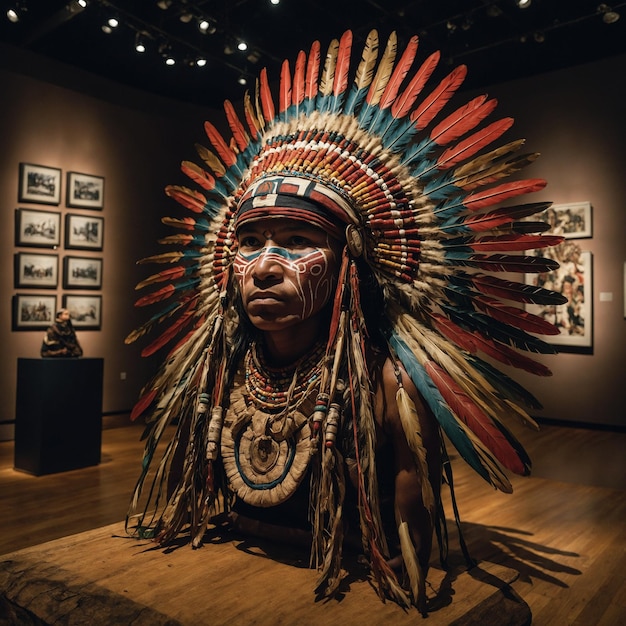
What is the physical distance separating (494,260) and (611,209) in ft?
17.8

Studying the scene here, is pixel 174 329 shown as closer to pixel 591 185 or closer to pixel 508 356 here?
pixel 508 356

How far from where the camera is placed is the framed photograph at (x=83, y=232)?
671 centimetres

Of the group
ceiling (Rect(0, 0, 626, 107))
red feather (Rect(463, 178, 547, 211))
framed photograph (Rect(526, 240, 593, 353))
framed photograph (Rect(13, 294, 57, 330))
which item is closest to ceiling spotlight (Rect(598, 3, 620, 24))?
ceiling (Rect(0, 0, 626, 107))

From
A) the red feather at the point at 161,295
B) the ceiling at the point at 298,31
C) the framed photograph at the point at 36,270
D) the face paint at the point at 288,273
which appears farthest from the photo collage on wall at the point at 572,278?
the face paint at the point at 288,273

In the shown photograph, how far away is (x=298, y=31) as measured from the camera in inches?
241

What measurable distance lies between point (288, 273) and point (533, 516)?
8.22ft

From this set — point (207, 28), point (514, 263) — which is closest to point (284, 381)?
point (514, 263)

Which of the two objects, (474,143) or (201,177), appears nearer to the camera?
(474,143)

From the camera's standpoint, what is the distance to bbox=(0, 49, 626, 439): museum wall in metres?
6.25

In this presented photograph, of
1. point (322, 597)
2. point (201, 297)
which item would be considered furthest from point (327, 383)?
point (201, 297)

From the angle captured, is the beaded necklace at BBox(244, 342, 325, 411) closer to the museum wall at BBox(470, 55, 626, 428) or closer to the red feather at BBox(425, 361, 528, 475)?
the red feather at BBox(425, 361, 528, 475)

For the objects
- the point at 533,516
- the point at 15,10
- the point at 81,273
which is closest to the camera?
the point at 533,516

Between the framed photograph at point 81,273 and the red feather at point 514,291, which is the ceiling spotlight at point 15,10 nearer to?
the framed photograph at point 81,273

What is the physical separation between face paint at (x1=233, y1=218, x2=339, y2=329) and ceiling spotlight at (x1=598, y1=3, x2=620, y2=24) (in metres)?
4.73
